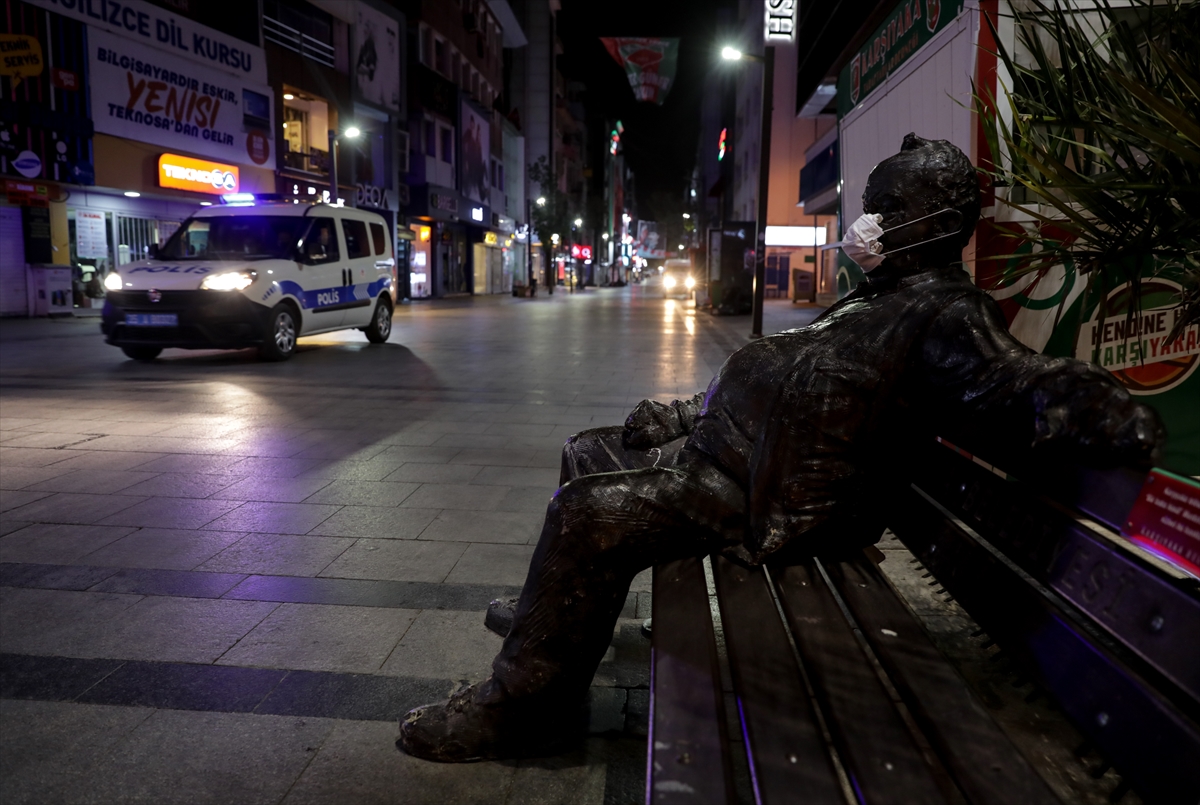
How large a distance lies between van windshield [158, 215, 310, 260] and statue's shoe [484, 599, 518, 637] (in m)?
10.7

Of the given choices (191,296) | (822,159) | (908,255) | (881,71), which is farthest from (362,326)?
Result: (822,159)

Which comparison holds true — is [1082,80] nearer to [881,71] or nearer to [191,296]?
[881,71]

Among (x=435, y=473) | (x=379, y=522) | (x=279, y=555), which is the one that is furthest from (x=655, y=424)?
(x=435, y=473)

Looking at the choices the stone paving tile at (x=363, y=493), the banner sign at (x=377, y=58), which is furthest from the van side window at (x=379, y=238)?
the banner sign at (x=377, y=58)

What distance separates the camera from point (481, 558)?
13.4ft

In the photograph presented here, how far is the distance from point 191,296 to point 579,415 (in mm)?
6272

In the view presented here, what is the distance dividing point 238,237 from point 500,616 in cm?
1144

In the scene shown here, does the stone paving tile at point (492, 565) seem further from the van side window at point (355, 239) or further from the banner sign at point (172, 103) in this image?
the banner sign at point (172, 103)

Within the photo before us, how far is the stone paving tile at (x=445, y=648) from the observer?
2.91 metres

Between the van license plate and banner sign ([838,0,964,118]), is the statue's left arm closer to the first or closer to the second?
banner sign ([838,0,964,118])

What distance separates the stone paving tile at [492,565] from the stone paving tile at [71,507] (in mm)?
2049

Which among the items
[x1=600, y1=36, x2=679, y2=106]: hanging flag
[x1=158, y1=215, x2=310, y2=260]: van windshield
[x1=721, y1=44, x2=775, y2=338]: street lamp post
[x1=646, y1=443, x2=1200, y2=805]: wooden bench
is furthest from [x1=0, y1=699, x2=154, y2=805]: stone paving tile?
[x1=600, y1=36, x2=679, y2=106]: hanging flag

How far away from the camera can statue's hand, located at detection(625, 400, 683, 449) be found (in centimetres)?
275

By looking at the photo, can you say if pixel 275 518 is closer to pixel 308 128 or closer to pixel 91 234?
pixel 91 234
